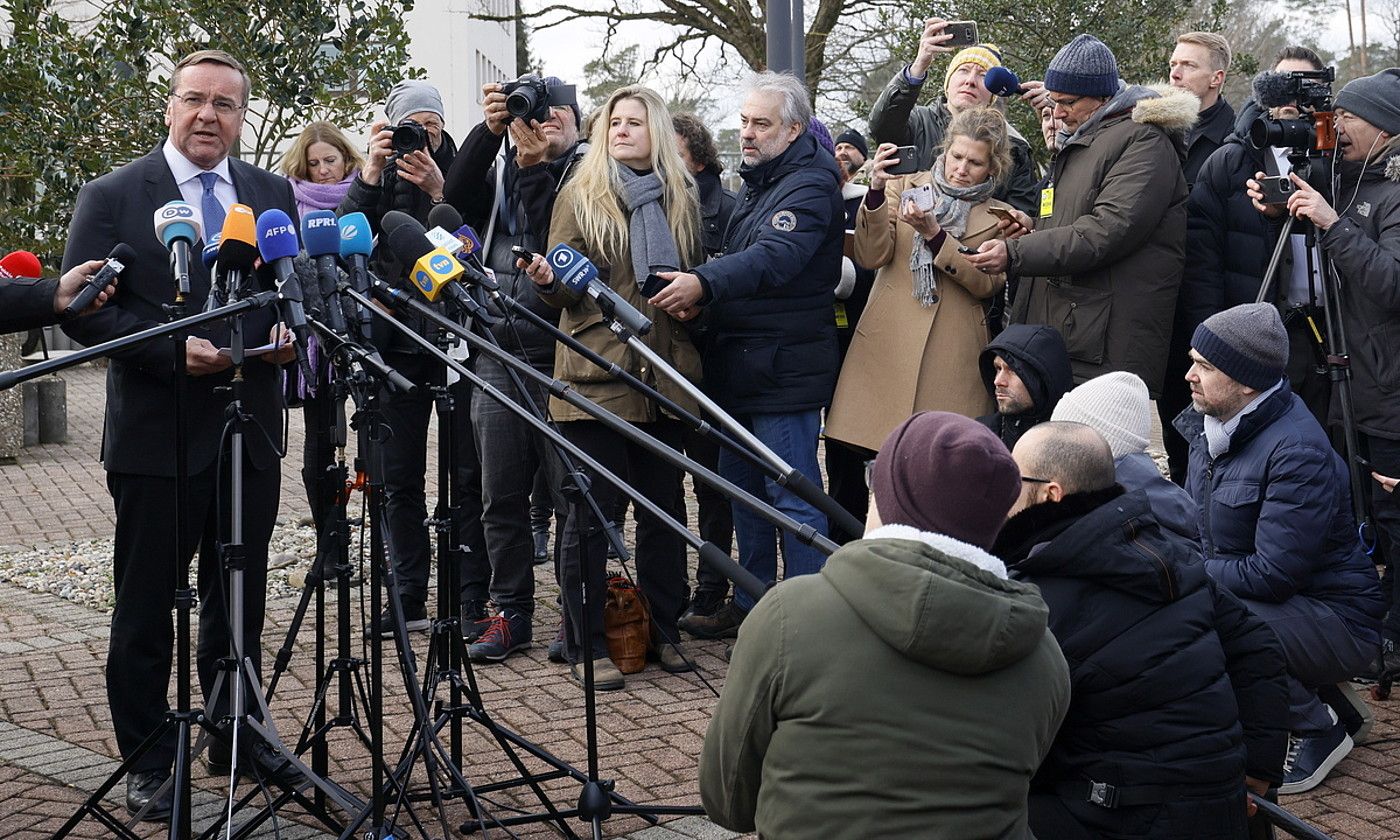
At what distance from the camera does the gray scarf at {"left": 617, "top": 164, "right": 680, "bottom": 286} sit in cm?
577

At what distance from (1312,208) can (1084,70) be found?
1.04 meters

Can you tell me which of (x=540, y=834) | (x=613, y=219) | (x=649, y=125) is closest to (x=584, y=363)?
(x=613, y=219)

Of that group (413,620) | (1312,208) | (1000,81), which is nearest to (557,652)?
(413,620)

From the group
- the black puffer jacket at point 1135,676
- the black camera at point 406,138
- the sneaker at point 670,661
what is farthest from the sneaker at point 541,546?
the black puffer jacket at point 1135,676

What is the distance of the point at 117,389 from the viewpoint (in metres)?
4.60

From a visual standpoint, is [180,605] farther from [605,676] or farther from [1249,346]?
[1249,346]

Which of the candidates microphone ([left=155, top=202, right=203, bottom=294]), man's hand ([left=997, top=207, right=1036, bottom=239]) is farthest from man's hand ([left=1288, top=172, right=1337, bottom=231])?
microphone ([left=155, top=202, right=203, bottom=294])

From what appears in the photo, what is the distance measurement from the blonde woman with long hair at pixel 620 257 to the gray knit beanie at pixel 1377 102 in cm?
264

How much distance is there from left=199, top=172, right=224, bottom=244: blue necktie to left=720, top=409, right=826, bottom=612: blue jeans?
2229mm

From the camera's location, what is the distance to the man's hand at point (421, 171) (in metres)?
6.15

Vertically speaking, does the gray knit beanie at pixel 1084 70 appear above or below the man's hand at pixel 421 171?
above

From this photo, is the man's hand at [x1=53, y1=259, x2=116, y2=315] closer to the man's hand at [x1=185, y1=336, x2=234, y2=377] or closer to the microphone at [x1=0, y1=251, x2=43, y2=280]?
the microphone at [x1=0, y1=251, x2=43, y2=280]

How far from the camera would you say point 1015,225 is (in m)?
5.93

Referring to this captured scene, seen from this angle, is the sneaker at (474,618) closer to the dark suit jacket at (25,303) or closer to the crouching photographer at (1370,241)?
the dark suit jacket at (25,303)
